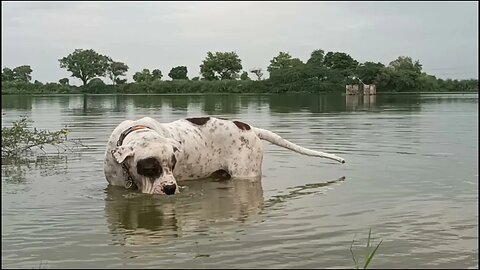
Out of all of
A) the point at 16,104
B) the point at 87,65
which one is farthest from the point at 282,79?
the point at 16,104

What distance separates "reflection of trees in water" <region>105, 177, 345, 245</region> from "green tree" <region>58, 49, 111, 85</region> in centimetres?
9268

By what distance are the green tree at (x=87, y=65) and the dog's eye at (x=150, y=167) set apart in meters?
93.2

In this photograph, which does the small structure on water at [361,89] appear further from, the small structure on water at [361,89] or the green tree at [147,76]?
the green tree at [147,76]

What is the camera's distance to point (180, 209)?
8.85 m

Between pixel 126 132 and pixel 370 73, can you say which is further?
pixel 370 73

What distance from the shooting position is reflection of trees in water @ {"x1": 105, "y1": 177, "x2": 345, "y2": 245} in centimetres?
764

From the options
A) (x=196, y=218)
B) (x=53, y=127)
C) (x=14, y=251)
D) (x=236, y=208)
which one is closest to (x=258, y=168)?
(x=236, y=208)

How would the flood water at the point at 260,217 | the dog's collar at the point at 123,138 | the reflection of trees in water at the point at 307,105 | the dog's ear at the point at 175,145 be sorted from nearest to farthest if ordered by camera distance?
the flood water at the point at 260,217 → the dog's ear at the point at 175,145 → the dog's collar at the point at 123,138 → the reflection of trees in water at the point at 307,105

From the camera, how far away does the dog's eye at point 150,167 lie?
952 cm

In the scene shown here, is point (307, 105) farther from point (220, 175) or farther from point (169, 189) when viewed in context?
point (169, 189)

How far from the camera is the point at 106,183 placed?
10930 mm

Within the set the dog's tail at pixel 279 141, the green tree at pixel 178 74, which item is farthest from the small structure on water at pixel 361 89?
the dog's tail at pixel 279 141

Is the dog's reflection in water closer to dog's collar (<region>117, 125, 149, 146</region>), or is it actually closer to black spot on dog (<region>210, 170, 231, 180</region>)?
black spot on dog (<region>210, 170, 231, 180</region>)

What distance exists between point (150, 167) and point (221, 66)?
361 ft
